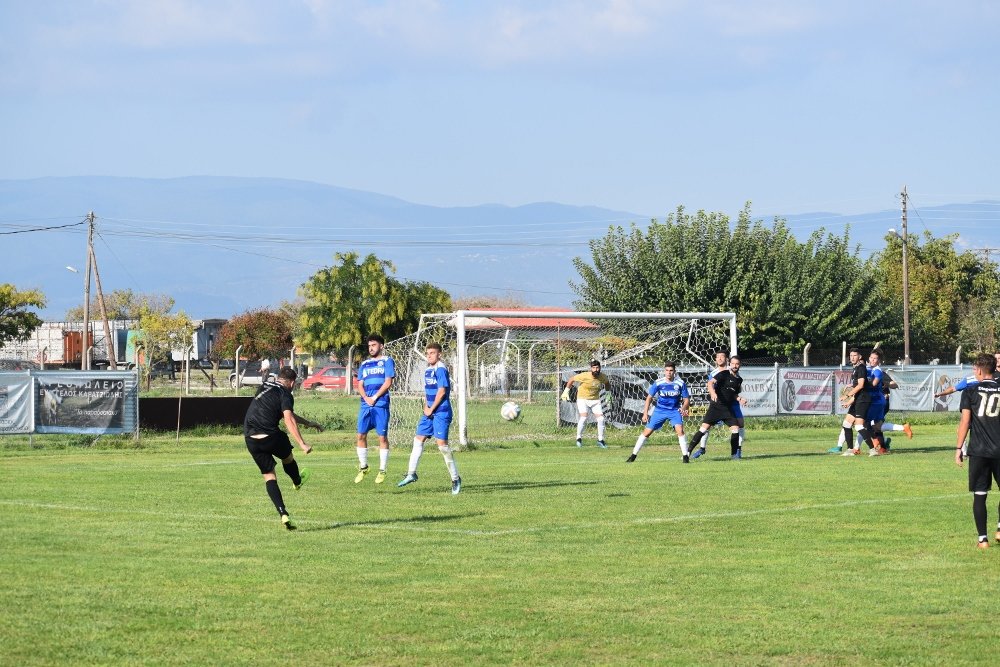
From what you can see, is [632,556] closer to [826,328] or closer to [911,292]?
[826,328]

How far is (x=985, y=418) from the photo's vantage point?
12914mm

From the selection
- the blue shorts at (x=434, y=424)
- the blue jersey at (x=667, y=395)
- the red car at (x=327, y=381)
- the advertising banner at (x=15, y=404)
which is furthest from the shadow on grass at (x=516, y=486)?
the red car at (x=327, y=381)

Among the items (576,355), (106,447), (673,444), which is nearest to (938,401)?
(576,355)

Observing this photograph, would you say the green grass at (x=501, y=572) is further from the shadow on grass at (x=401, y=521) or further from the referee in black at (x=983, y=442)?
the referee in black at (x=983, y=442)

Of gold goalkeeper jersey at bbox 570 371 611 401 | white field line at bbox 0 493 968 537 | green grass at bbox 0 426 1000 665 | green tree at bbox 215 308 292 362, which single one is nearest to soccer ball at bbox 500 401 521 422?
gold goalkeeper jersey at bbox 570 371 611 401

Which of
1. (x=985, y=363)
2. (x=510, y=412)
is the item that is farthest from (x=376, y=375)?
(x=510, y=412)

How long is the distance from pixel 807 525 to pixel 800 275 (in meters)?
40.2

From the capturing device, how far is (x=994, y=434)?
12.9m

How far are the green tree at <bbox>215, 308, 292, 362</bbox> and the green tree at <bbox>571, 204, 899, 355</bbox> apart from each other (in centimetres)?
3964

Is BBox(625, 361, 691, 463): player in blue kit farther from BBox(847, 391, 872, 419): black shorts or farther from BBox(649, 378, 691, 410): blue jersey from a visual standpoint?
BBox(847, 391, 872, 419): black shorts

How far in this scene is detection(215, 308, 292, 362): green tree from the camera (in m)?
91.0

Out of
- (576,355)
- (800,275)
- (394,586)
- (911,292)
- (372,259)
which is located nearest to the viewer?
(394,586)

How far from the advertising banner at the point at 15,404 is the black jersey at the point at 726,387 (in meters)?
14.9

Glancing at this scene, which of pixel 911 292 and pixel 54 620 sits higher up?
pixel 911 292
